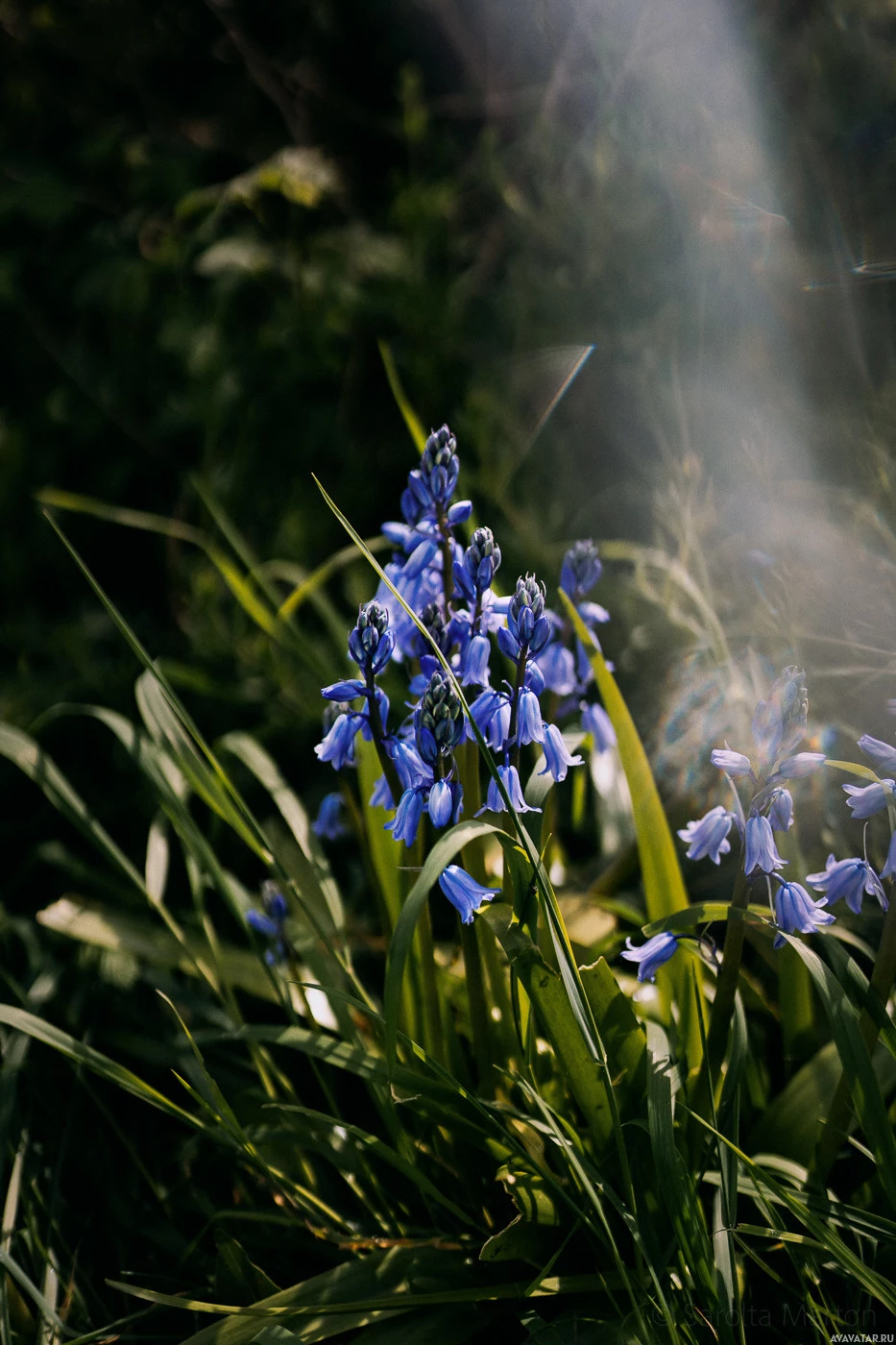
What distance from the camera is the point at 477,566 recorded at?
1.37 m

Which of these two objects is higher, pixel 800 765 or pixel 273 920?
pixel 800 765

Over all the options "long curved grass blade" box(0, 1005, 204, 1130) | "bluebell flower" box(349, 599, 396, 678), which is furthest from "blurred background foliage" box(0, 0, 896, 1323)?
"bluebell flower" box(349, 599, 396, 678)

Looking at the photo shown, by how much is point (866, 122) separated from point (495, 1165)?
242cm

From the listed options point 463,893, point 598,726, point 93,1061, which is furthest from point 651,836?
point 93,1061

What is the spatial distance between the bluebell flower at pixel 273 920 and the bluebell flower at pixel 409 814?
0.62 metres

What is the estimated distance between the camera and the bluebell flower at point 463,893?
1282 millimetres

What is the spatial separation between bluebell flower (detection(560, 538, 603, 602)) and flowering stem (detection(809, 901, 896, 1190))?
0.70m

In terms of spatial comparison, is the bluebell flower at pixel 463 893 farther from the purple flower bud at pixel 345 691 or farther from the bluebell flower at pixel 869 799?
the bluebell flower at pixel 869 799

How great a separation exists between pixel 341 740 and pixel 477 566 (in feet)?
1.03

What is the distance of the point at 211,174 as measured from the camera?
4047 millimetres

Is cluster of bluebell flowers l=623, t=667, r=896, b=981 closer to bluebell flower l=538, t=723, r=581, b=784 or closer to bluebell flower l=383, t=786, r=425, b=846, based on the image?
bluebell flower l=538, t=723, r=581, b=784

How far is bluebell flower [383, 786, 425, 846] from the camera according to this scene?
51.1 inches

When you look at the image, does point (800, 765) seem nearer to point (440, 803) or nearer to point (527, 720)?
point (527, 720)

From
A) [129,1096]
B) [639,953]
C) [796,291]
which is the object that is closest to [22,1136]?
[129,1096]
